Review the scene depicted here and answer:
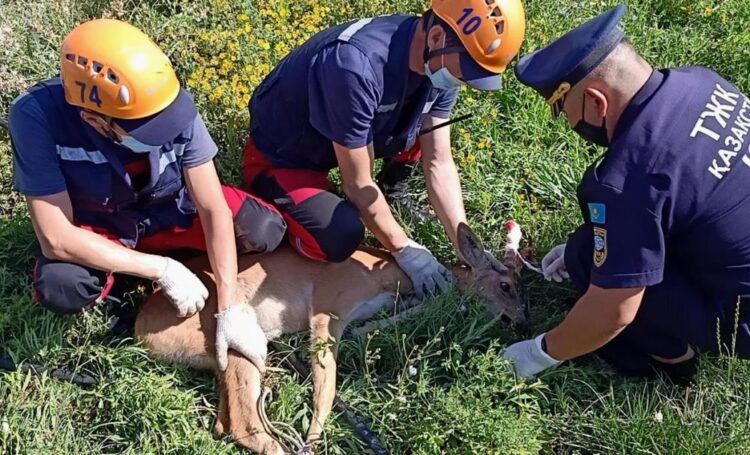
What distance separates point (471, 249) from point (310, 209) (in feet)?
2.85

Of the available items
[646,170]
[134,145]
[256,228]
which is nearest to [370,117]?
[256,228]

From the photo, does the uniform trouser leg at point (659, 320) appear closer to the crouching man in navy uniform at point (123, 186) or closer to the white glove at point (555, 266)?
the white glove at point (555, 266)

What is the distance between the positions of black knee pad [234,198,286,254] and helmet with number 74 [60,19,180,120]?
1.00 m

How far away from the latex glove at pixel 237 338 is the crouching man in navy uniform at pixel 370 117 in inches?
24.1

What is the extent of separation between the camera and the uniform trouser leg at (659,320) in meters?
3.38

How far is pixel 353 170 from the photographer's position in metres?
3.84

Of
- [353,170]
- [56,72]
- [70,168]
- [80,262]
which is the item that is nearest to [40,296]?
[80,262]

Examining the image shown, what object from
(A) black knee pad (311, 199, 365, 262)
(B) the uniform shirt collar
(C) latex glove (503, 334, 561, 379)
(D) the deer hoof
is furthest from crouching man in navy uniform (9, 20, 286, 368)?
(B) the uniform shirt collar

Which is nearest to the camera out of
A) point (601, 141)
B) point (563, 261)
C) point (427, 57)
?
point (601, 141)

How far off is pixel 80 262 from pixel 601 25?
2.44 m

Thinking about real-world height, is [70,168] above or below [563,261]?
above

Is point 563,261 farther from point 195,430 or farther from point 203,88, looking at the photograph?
point 203,88

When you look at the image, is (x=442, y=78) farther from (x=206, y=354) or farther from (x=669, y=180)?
(x=206, y=354)

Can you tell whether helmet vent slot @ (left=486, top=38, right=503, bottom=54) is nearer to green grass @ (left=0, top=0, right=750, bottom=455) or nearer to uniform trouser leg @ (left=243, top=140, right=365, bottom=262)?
uniform trouser leg @ (left=243, top=140, right=365, bottom=262)
